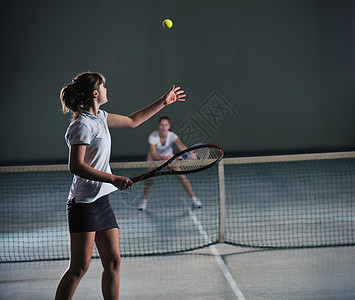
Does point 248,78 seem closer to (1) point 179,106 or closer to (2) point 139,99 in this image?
(1) point 179,106

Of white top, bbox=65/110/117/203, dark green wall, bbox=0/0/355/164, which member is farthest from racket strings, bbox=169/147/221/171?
dark green wall, bbox=0/0/355/164

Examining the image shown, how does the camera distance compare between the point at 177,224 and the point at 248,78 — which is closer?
the point at 177,224

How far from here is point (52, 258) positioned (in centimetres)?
417

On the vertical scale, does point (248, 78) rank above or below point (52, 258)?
above

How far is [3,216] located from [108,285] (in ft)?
13.4

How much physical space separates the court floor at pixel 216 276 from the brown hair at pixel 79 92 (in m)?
1.43

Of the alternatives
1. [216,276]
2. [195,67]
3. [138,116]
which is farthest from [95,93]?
[195,67]

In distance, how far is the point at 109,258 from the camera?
250cm

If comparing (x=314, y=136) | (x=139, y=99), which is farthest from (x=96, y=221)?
(x=314, y=136)

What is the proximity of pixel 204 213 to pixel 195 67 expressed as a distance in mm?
6781

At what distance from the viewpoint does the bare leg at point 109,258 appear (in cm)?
249

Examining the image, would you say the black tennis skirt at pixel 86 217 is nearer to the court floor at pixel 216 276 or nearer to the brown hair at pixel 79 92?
the brown hair at pixel 79 92

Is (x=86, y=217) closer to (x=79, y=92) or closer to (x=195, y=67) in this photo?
(x=79, y=92)

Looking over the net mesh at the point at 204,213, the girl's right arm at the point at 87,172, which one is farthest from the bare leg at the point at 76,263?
the net mesh at the point at 204,213
